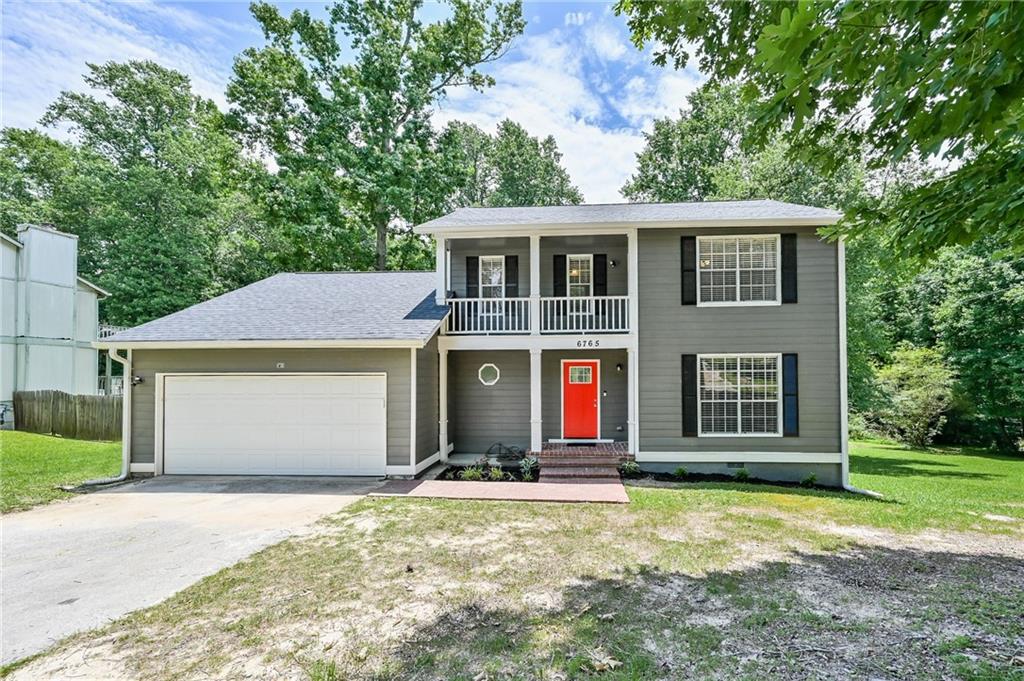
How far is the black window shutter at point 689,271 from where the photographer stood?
396 inches

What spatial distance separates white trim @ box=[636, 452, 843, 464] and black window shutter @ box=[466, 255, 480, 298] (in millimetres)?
5388

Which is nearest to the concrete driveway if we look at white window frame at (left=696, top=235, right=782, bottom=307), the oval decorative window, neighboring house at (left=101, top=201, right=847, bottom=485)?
neighboring house at (left=101, top=201, right=847, bottom=485)

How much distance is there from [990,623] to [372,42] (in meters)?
22.5

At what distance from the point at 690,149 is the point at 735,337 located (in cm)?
1898

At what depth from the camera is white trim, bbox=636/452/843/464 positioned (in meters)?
9.64

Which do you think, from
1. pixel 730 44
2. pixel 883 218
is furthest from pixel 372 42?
pixel 883 218

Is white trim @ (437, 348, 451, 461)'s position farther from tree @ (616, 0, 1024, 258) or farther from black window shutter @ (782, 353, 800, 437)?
tree @ (616, 0, 1024, 258)

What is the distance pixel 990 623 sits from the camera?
3695 millimetres

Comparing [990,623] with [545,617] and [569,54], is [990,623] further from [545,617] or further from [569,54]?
[569,54]

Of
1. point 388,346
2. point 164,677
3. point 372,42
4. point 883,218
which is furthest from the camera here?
point 372,42

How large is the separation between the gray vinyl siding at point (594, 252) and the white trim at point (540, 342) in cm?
154

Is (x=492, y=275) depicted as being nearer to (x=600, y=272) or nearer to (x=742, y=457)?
(x=600, y=272)

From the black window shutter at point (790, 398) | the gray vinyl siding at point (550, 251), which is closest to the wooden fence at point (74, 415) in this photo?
the gray vinyl siding at point (550, 251)

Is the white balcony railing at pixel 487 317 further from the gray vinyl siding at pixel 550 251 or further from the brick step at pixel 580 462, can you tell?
the brick step at pixel 580 462
